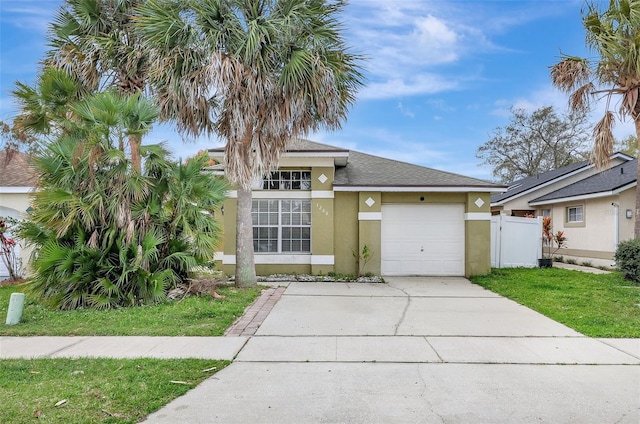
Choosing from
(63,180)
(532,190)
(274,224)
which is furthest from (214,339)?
(532,190)

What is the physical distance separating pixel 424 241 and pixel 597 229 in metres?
8.13

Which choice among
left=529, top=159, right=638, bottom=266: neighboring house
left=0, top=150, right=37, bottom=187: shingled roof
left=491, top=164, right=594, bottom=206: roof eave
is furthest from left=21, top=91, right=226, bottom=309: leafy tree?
left=491, top=164, right=594, bottom=206: roof eave

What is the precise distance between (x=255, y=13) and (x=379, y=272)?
8.17 m

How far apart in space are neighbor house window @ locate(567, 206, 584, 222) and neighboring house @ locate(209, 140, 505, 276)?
721 centimetres

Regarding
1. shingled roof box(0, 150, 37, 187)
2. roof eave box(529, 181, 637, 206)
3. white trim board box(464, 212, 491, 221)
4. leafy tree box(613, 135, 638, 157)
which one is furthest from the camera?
leafy tree box(613, 135, 638, 157)

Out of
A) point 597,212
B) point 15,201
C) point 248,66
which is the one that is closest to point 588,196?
point 597,212

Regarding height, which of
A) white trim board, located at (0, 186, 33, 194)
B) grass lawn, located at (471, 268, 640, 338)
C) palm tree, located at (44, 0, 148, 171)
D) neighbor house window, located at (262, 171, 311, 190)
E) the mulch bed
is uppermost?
palm tree, located at (44, 0, 148, 171)

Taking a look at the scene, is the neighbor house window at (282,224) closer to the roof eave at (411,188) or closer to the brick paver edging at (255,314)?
the roof eave at (411,188)

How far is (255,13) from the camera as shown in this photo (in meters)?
8.80

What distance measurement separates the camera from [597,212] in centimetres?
1534

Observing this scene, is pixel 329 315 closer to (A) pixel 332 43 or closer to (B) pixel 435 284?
(B) pixel 435 284

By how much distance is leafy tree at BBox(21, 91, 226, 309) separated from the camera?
25.3 ft

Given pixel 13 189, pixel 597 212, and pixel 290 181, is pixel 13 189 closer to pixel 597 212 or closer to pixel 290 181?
pixel 290 181

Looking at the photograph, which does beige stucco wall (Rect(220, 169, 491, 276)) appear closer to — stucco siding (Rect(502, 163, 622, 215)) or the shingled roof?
the shingled roof
